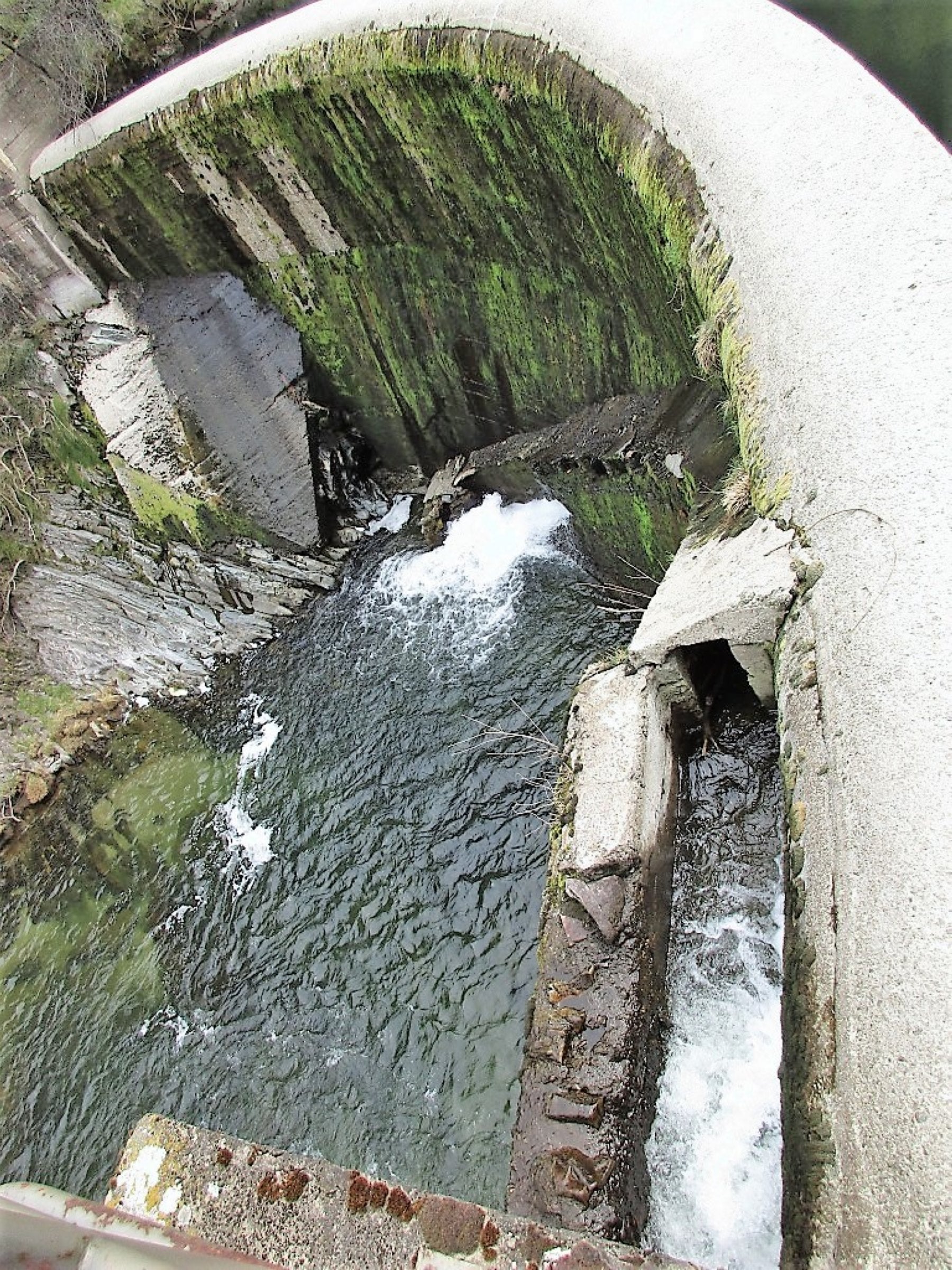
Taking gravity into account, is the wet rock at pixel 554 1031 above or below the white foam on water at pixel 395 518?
below

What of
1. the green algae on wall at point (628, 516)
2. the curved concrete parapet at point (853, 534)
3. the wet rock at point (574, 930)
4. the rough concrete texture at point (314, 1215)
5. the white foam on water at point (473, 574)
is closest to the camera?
the curved concrete parapet at point (853, 534)

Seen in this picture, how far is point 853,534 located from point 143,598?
8817 mm

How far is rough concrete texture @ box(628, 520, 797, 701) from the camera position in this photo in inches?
140

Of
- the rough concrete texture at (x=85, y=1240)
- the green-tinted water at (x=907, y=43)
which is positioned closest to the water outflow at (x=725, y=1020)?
the rough concrete texture at (x=85, y=1240)

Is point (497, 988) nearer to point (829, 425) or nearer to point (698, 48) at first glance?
point (829, 425)

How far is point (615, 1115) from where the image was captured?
4.01 metres

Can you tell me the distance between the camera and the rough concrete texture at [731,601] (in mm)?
3564

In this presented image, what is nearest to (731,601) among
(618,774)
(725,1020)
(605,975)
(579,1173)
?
(618,774)

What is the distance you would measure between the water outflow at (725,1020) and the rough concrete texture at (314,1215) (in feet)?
5.81

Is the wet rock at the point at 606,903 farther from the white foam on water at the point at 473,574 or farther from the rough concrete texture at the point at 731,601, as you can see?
the white foam on water at the point at 473,574

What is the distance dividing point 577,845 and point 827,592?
186cm

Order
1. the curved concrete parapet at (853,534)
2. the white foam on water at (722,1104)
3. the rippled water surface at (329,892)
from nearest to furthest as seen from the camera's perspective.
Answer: the curved concrete parapet at (853,534)
the white foam on water at (722,1104)
the rippled water surface at (329,892)

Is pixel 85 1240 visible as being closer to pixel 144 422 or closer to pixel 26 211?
pixel 144 422

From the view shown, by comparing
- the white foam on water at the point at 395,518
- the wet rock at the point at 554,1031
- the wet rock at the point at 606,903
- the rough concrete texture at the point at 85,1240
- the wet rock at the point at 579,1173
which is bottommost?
the rough concrete texture at the point at 85,1240
